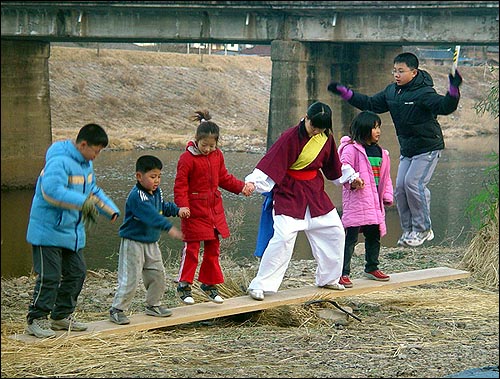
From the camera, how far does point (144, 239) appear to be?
8117 millimetres

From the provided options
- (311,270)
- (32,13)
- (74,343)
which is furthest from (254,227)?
(74,343)

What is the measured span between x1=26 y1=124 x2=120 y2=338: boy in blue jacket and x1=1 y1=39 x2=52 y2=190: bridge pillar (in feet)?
79.5

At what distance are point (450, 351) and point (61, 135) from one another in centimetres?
3227

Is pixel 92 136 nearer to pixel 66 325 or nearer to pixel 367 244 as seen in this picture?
pixel 66 325

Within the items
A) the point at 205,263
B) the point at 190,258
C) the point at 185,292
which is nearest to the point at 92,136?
the point at 190,258

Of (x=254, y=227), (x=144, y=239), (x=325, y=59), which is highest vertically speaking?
(x=325, y=59)

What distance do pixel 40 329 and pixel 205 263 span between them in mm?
1820

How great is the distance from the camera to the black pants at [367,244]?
9961 mm

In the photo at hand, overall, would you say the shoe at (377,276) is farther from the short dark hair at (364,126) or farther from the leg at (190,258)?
the leg at (190,258)

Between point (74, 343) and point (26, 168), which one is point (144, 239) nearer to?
point (74, 343)

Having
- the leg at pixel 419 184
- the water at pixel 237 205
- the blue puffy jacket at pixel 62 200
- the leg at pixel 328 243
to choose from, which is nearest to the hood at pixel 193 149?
the leg at pixel 328 243

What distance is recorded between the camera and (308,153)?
919cm

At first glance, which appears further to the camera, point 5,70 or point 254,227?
point 5,70

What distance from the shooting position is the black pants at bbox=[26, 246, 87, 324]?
7.58 metres
